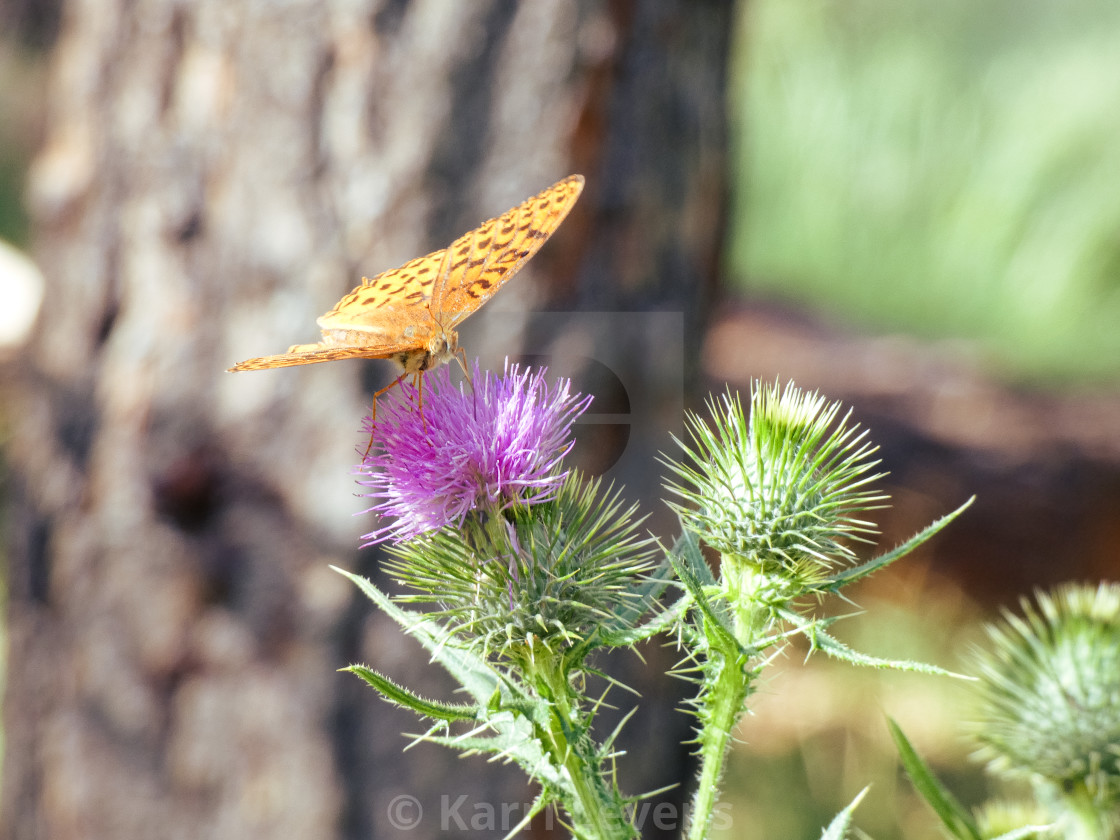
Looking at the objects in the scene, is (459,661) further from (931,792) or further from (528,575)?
(931,792)

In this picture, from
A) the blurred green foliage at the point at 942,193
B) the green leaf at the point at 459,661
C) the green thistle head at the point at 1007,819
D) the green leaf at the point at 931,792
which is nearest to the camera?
the green leaf at the point at 459,661

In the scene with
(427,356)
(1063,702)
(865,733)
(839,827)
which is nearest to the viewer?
(839,827)

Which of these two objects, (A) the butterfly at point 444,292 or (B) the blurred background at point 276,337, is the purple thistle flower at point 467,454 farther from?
(B) the blurred background at point 276,337

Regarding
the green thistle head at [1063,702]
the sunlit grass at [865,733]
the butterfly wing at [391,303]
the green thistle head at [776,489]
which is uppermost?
the butterfly wing at [391,303]

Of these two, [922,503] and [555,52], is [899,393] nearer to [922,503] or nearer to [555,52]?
[922,503]


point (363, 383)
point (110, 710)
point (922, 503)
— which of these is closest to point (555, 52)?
point (363, 383)

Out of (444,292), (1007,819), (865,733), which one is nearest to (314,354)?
(444,292)

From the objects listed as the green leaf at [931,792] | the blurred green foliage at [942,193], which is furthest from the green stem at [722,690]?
the blurred green foliage at [942,193]
